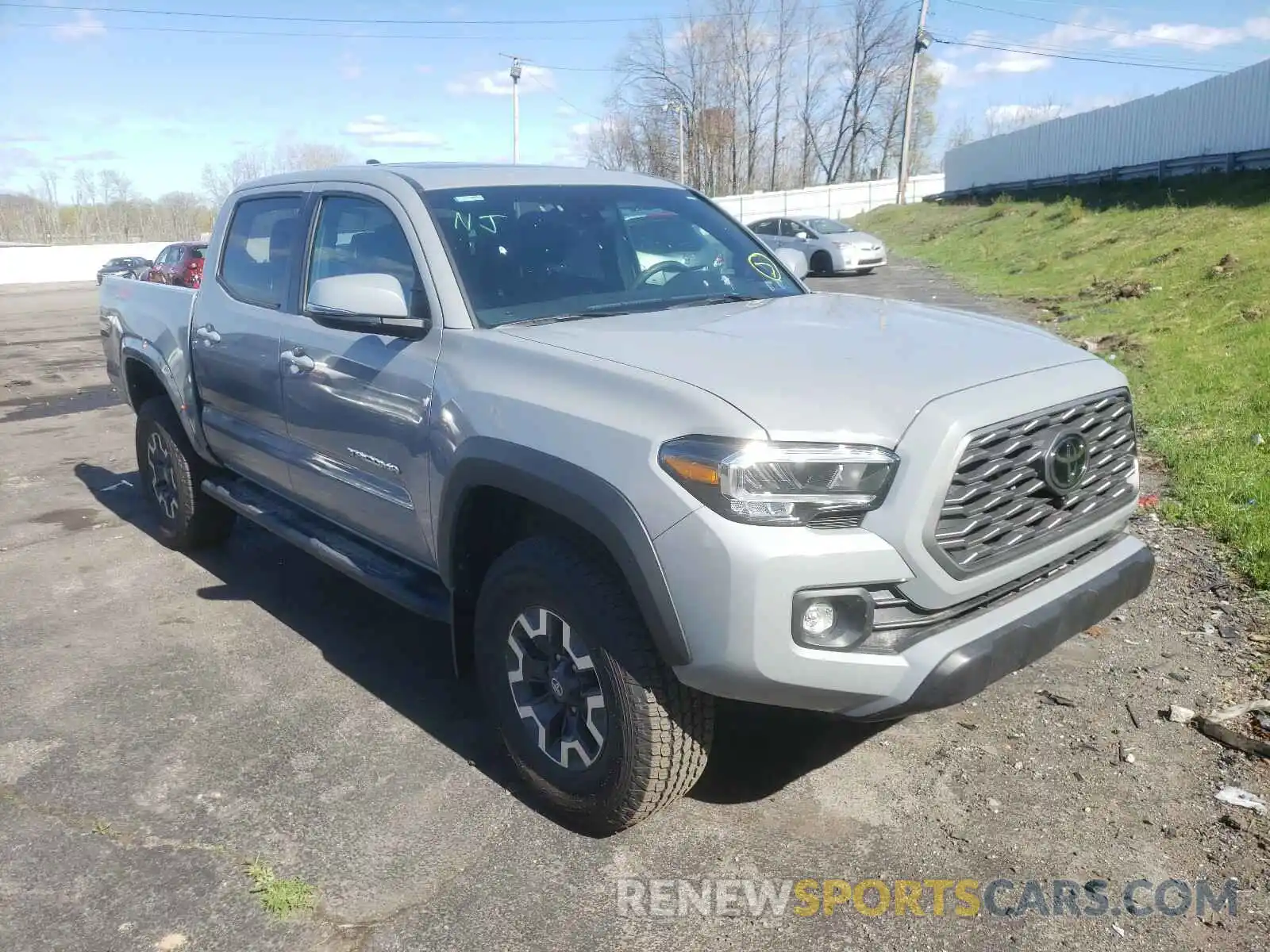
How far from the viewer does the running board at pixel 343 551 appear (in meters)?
3.73

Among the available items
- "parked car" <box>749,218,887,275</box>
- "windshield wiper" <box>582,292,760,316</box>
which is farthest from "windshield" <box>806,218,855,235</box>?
"windshield wiper" <box>582,292,760,316</box>

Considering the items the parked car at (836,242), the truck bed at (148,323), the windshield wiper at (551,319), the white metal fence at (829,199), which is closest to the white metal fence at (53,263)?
the white metal fence at (829,199)

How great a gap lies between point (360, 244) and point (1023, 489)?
267cm

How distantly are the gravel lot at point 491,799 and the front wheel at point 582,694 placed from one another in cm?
20

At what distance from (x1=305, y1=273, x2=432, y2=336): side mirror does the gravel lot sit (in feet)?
4.91

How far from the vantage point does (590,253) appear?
3.98 m

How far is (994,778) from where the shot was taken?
11.0 feet

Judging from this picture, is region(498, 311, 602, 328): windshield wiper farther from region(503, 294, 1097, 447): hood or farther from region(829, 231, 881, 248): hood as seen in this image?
region(829, 231, 881, 248): hood

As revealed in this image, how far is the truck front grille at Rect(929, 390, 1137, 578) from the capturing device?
8.72ft

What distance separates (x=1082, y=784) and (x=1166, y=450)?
411 centimetres

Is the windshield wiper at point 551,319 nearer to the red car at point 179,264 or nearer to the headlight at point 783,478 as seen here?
the headlight at point 783,478

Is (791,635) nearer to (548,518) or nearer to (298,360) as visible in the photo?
(548,518)

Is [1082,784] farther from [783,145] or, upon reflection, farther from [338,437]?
[783,145]

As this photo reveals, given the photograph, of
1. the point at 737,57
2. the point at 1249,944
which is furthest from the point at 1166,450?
the point at 737,57
